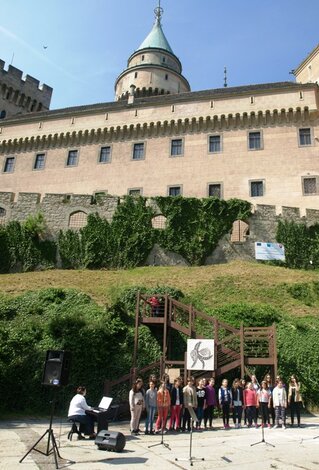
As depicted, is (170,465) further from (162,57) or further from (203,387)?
(162,57)

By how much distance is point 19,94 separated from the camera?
5459 centimetres

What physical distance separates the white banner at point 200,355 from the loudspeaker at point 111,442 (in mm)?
2430

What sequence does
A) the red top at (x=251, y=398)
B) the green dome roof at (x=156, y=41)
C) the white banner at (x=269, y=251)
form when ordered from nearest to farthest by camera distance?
the red top at (x=251, y=398)
the white banner at (x=269, y=251)
the green dome roof at (x=156, y=41)

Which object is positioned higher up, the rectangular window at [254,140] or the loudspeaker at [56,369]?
the rectangular window at [254,140]

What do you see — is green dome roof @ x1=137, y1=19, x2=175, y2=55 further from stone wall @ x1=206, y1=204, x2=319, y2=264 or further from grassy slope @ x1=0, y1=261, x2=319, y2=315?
grassy slope @ x1=0, y1=261, x2=319, y2=315

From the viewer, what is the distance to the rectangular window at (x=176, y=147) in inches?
1420

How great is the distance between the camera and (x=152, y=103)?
38.0 metres

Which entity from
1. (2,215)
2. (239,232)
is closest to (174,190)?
(239,232)

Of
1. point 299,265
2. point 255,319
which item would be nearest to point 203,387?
point 255,319

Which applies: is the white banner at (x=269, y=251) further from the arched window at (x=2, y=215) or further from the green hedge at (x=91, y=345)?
the arched window at (x=2, y=215)

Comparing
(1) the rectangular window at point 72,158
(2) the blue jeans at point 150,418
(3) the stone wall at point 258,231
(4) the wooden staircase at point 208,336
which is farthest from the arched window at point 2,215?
(2) the blue jeans at point 150,418

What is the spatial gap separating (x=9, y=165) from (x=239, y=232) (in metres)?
25.6

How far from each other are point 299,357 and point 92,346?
7507mm

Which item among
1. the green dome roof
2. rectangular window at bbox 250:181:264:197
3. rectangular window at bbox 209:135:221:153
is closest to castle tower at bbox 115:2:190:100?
the green dome roof
